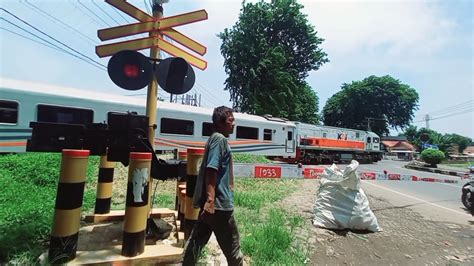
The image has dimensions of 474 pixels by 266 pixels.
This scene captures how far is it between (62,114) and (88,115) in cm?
92

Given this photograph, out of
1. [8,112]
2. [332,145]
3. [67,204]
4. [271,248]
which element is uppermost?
[8,112]

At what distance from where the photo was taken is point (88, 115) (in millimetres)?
12672

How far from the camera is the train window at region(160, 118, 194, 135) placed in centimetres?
1526

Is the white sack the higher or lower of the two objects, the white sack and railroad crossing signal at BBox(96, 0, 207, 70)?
the lower

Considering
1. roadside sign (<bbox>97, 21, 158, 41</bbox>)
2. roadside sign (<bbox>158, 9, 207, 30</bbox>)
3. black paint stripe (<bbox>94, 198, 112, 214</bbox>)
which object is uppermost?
roadside sign (<bbox>158, 9, 207, 30</bbox>)

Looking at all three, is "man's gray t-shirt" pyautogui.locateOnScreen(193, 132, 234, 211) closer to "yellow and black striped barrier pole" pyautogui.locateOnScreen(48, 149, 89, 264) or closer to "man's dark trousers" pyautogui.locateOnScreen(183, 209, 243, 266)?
"man's dark trousers" pyautogui.locateOnScreen(183, 209, 243, 266)

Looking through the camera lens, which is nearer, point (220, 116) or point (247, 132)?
point (220, 116)

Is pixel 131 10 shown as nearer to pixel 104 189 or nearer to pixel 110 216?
pixel 104 189

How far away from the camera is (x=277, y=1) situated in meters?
33.4

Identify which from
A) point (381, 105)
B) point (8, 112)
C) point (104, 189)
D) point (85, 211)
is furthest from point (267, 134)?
point (381, 105)

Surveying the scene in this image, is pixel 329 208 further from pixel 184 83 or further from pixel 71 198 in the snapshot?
pixel 71 198

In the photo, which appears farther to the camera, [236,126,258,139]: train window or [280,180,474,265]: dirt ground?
[236,126,258,139]: train window

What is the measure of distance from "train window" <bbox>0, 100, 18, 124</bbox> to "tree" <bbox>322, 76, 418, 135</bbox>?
171 feet

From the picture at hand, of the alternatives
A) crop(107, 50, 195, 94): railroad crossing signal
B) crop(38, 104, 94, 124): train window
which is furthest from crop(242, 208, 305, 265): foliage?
crop(38, 104, 94, 124): train window
